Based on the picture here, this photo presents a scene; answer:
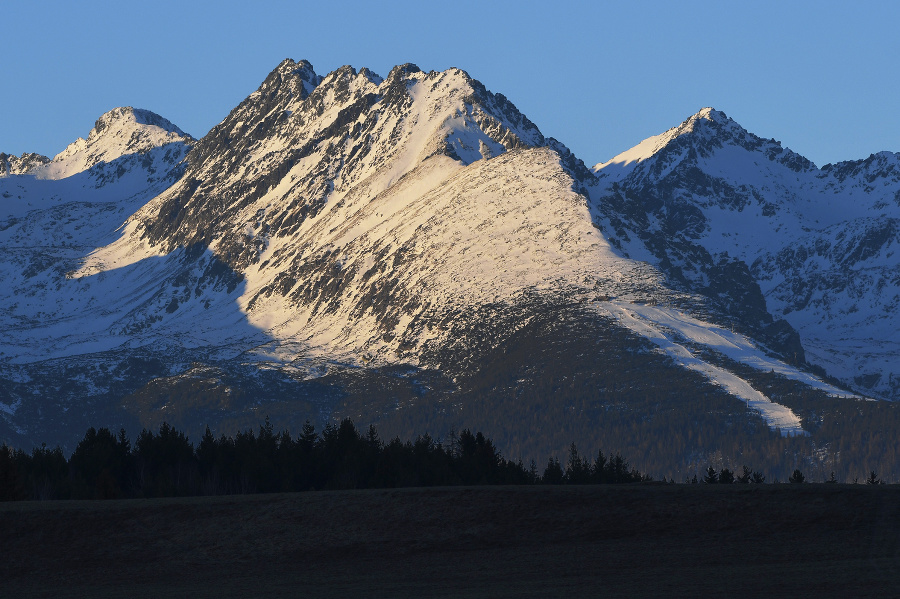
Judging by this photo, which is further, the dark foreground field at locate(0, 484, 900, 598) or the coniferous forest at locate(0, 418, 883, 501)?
the coniferous forest at locate(0, 418, 883, 501)

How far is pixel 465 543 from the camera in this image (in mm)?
108562

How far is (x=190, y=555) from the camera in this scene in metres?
109

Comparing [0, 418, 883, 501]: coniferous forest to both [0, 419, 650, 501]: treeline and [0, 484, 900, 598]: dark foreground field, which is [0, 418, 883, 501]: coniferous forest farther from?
[0, 484, 900, 598]: dark foreground field

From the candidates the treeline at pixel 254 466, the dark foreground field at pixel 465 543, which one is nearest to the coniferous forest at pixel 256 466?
the treeline at pixel 254 466

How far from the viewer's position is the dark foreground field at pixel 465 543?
301 ft

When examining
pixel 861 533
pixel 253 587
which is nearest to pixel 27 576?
pixel 253 587

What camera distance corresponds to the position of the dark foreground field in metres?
91.8

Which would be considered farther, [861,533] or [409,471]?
[409,471]

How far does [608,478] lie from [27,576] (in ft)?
318

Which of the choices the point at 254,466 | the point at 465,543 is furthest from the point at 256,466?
the point at 465,543

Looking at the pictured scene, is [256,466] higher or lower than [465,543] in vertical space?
higher

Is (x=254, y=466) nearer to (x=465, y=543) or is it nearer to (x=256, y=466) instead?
(x=256, y=466)

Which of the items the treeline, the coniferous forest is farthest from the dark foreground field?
the treeline

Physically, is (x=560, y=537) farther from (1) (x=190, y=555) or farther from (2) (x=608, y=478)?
(2) (x=608, y=478)
